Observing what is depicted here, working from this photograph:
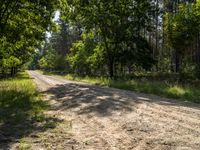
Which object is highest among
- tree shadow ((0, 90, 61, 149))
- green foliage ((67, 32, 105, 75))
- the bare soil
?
green foliage ((67, 32, 105, 75))

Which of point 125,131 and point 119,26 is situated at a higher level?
point 119,26

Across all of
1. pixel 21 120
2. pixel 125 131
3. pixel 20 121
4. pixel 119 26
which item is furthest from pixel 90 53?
pixel 125 131

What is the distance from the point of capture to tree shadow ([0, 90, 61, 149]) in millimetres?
8115

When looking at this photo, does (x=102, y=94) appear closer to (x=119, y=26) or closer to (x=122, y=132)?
(x=122, y=132)

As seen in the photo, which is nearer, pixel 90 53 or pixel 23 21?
pixel 23 21

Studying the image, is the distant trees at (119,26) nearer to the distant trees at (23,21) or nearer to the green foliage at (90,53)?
the green foliage at (90,53)

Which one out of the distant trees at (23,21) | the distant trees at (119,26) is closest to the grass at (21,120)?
the distant trees at (23,21)

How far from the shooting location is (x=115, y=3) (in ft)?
123

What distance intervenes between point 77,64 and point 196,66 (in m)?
26.5

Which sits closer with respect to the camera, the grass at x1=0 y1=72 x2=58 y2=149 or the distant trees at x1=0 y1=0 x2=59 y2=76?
the grass at x1=0 y1=72 x2=58 y2=149

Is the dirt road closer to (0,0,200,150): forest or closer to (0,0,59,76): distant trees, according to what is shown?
(0,0,200,150): forest

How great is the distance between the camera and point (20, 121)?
10.3 m

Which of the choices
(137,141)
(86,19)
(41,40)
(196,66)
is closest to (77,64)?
(86,19)

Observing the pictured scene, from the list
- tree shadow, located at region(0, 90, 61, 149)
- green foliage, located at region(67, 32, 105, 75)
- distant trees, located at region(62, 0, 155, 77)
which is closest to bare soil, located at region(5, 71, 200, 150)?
tree shadow, located at region(0, 90, 61, 149)
